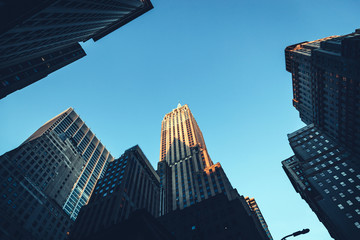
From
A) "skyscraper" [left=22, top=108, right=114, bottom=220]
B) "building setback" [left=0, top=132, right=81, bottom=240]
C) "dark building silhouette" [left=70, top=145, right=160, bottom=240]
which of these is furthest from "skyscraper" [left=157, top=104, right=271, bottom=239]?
"skyscraper" [left=22, top=108, right=114, bottom=220]

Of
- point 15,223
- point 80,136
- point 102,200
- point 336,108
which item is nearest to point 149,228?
point 102,200

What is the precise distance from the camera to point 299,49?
9238 centimetres

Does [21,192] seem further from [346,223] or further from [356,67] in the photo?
[356,67]

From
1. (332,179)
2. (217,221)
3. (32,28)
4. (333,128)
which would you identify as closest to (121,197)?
(217,221)

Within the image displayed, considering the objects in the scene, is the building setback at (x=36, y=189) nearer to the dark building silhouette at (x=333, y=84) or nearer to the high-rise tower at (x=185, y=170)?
the high-rise tower at (x=185, y=170)

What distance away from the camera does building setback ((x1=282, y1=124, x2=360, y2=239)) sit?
57.3 m

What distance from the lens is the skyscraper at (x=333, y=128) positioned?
2223 inches

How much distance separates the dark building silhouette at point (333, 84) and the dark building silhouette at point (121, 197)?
200 ft

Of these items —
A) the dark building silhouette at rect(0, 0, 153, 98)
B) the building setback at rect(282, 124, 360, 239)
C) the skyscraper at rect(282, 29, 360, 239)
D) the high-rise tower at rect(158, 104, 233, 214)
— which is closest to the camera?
the dark building silhouette at rect(0, 0, 153, 98)

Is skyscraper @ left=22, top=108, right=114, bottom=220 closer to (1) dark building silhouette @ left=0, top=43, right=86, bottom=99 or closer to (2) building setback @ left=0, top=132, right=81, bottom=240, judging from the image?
(2) building setback @ left=0, top=132, right=81, bottom=240

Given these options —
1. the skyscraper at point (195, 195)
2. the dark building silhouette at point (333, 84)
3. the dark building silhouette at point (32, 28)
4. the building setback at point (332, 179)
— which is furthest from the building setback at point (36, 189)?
the dark building silhouette at point (333, 84)

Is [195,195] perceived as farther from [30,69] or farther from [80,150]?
[80,150]

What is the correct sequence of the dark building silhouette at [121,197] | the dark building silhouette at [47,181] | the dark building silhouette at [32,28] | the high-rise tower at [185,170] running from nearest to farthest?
1. the dark building silhouette at [32,28]
2. the dark building silhouette at [121,197]
3. the dark building silhouette at [47,181]
4. the high-rise tower at [185,170]

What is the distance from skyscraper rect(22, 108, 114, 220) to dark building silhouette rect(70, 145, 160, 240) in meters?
33.4
